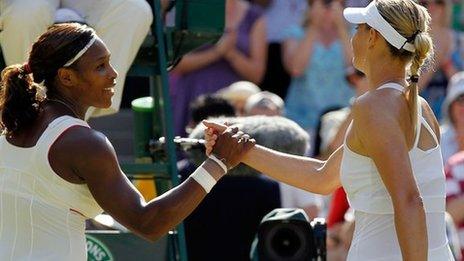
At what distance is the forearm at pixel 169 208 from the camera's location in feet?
15.1

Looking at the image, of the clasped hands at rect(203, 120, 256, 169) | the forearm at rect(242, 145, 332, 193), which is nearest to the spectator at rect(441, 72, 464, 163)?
the forearm at rect(242, 145, 332, 193)

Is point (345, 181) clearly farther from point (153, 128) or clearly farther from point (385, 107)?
point (153, 128)

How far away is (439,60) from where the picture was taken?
1091 centimetres

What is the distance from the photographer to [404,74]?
489 cm

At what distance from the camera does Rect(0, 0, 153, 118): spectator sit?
641cm

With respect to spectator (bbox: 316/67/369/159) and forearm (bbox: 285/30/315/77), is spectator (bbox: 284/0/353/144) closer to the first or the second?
forearm (bbox: 285/30/315/77)

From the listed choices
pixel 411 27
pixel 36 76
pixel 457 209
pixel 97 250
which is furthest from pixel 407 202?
pixel 457 209

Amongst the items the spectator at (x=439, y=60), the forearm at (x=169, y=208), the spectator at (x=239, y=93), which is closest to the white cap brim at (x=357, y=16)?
the forearm at (x=169, y=208)

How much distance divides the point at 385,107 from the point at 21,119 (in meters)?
1.20

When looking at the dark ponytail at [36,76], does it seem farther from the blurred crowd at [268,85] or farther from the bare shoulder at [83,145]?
the blurred crowd at [268,85]

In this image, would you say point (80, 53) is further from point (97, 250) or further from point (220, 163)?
point (97, 250)

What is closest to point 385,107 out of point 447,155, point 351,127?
point 351,127

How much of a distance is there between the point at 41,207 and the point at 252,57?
628cm

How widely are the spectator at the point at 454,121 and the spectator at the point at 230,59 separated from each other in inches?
79.8
